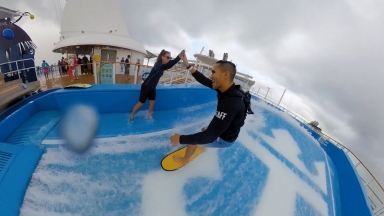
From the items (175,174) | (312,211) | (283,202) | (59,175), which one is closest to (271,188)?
(283,202)

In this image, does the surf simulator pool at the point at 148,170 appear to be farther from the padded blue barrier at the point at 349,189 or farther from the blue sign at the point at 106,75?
the blue sign at the point at 106,75

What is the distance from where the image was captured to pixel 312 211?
306 centimetres

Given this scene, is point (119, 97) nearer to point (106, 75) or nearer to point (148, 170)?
point (148, 170)

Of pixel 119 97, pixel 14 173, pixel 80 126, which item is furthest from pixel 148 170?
pixel 119 97

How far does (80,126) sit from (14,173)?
1450mm

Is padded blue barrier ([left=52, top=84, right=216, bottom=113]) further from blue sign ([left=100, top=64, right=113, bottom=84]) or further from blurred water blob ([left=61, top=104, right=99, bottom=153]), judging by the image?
blue sign ([left=100, top=64, right=113, bottom=84])

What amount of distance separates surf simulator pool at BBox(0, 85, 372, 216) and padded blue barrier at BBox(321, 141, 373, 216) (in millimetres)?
25

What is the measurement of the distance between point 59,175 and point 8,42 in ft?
18.4

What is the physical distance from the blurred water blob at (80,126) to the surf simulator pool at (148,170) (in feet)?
0.36

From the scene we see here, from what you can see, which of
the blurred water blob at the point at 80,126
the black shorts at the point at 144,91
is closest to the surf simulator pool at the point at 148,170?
the blurred water blob at the point at 80,126

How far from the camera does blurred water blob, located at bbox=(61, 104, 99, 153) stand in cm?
292

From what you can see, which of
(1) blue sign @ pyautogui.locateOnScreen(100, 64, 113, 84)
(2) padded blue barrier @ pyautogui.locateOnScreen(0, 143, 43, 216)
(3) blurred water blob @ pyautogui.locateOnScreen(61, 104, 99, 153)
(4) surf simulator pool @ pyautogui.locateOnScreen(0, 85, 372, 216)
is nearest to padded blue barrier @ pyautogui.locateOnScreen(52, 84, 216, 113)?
(4) surf simulator pool @ pyautogui.locateOnScreen(0, 85, 372, 216)

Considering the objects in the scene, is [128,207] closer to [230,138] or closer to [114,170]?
[114,170]

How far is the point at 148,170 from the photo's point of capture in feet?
8.95
